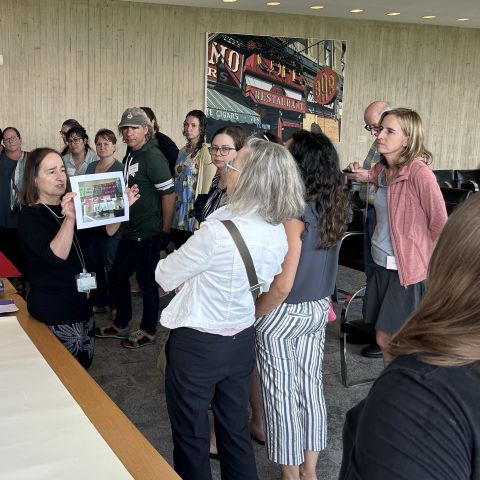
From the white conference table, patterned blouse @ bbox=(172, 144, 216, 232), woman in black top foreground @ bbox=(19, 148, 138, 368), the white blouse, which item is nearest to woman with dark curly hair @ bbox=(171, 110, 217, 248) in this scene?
patterned blouse @ bbox=(172, 144, 216, 232)

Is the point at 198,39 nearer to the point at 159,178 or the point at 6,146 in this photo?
the point at 6,146

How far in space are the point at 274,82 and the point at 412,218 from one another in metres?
6.90

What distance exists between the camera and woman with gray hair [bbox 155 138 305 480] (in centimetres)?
206

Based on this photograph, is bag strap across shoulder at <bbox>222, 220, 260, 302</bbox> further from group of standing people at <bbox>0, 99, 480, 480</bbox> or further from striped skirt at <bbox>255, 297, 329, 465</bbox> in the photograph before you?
striped skirt at <bbox>255, 297, 329, 465</bbox>

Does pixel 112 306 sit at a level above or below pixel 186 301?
below

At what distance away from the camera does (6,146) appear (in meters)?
5.77

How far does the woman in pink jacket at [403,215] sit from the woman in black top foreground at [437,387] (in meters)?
2.13

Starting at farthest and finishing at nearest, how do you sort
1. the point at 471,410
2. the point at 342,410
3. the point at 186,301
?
the point at 342,410, the point at 186,301, the point at 471,410

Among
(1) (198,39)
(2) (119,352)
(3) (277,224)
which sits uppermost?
(1) (198,39)

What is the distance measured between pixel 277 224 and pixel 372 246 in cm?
127

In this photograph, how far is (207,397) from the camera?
222cm

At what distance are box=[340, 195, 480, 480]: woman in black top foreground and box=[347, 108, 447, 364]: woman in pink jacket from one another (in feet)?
→ 6.99

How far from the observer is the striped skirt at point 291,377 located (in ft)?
8.50

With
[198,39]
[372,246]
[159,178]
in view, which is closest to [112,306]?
[159,178]
